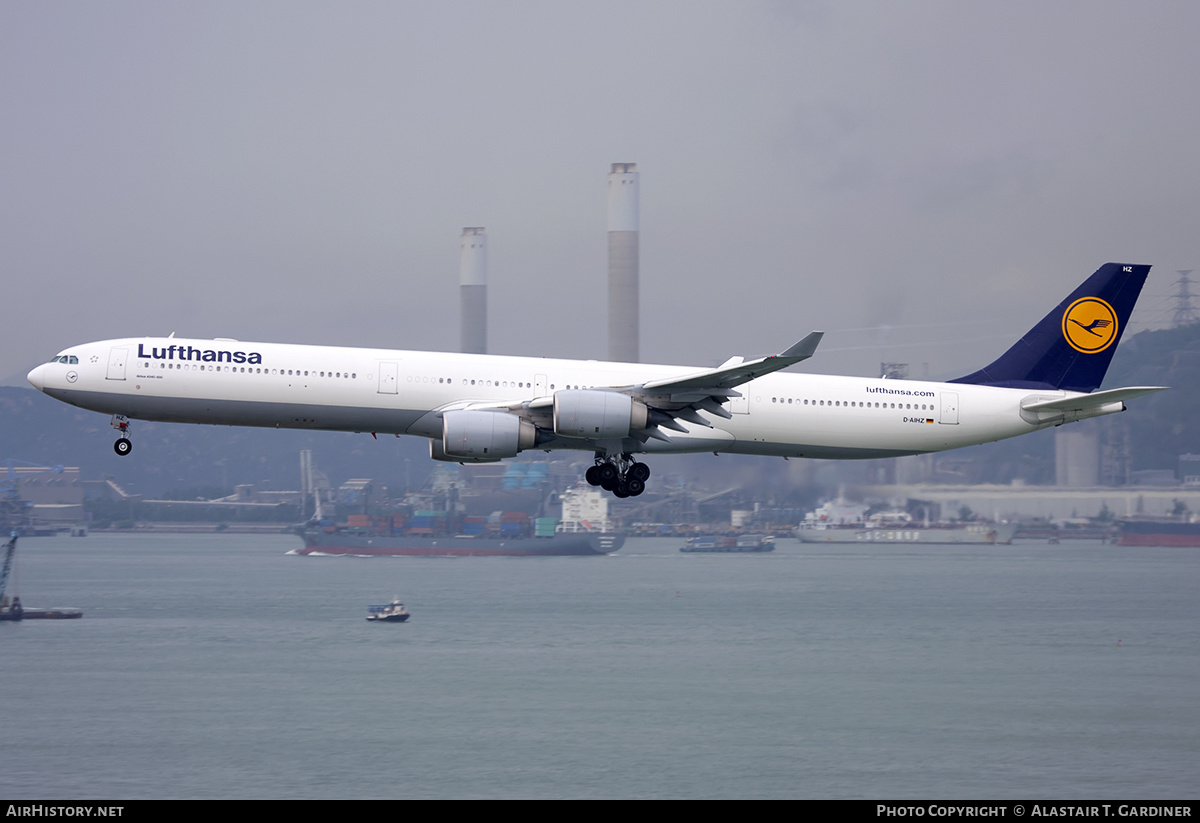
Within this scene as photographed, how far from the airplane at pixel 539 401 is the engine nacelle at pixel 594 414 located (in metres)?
0.04

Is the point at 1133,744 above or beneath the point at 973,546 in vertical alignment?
beneath

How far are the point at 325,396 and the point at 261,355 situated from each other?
222 centimetres

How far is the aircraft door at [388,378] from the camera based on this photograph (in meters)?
34.9

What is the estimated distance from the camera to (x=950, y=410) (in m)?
39.0

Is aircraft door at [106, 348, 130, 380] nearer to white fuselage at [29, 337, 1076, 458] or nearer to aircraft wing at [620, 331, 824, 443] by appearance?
white fuselage at [29, 337, 1076, 458]

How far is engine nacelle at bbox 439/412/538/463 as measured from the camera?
33.8 metres

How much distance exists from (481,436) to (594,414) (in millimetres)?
3158

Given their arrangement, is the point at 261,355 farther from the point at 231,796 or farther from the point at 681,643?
the point at 681,643

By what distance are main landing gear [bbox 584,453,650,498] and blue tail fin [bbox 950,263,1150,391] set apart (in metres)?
11.2

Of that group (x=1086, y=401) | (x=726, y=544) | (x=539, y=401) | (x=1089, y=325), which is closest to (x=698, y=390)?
(x=539, y=401)

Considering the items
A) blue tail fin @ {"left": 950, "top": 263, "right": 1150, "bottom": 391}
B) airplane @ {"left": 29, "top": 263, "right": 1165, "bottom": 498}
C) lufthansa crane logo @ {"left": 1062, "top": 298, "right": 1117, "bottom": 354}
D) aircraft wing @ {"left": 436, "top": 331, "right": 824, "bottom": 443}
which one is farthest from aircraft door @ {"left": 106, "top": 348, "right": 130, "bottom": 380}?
lufthansa crane logo @ {"left": 1062, "top": 298, "right": 1117, "bottom": 354}

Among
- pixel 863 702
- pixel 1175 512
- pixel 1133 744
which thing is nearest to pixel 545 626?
pixel 863 702

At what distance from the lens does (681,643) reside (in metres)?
124

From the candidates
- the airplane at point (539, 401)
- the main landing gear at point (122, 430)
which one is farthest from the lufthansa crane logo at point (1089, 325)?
the main landing gear at point (122, 430)
